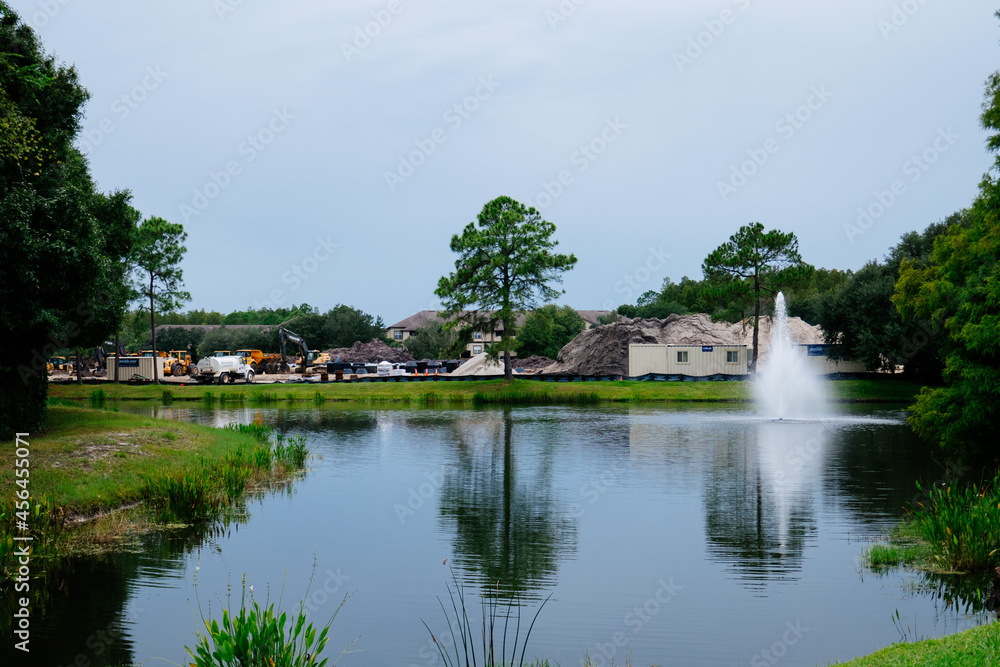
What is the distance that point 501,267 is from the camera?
6162 cm

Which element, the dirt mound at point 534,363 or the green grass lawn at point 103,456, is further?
the dirt mound at point 534,363

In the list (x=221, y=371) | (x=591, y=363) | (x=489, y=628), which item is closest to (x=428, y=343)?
(x=591, y=363)

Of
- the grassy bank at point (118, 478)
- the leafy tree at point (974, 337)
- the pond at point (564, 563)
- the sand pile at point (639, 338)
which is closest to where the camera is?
the pond at point (564, 563)

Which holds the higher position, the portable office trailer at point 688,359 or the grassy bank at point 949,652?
the portable office trailer at point 688,359

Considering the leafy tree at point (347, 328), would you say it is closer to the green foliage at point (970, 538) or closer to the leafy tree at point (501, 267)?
the leafy tree at point (501, 267)

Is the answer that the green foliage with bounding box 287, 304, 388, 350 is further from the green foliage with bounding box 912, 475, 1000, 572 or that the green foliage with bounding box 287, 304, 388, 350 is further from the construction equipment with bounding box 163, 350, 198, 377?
the green foliage with bounding box 912, 475, 1000, 572

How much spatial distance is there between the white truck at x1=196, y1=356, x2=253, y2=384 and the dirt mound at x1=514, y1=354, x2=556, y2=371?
27235 mm

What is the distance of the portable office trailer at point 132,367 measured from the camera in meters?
69.8

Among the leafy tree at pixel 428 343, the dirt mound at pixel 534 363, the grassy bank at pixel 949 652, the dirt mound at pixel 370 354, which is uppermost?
the leafy tree at pixel 428 343

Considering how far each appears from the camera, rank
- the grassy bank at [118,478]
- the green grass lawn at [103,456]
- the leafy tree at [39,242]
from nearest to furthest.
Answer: the grassy bank at [118,478], the green grass lawn at [103,456], the leafy tree at [39,242]

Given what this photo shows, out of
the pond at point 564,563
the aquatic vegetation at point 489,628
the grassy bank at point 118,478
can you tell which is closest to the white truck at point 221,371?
the pond at point 564,563

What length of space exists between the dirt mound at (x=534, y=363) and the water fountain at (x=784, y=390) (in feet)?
84.7

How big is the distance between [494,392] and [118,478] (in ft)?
133

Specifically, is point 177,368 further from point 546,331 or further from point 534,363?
point 546,331
